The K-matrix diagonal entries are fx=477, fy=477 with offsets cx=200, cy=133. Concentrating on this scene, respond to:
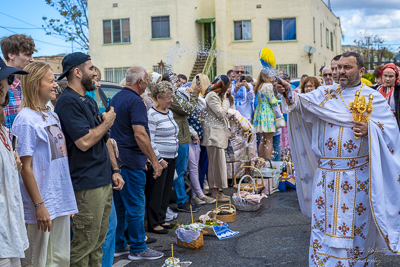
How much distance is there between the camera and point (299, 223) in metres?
6.50

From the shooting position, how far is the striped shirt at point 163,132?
605cm

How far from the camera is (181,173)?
7129 millimetres

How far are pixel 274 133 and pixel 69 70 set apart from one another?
728cm

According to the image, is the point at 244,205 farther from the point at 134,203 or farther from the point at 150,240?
the point at 134,203

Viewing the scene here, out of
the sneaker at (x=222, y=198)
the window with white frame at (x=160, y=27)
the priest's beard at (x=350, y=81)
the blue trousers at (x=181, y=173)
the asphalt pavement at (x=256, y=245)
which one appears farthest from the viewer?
the window with white frame at (x=160, y=27)

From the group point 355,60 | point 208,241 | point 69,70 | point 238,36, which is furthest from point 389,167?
point 238,36

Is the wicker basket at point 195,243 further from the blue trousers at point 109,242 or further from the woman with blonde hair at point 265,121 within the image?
the woman with blonde hair at point 265,121

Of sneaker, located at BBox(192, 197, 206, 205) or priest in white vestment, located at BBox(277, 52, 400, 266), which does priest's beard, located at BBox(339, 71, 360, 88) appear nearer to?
priest in white vestment, located at BBox(277, 52, 400, 266)

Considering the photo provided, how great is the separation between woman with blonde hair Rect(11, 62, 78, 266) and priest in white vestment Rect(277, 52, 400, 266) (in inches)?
81.0

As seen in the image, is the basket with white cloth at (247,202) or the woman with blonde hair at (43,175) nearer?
the woman with blonde hair at (43,175)

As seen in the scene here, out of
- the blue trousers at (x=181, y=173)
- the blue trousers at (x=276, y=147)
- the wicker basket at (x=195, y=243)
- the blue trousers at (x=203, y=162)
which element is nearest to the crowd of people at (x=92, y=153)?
the wicker basket at (x=195, y=243)

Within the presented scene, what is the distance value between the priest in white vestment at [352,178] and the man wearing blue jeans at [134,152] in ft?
5.13

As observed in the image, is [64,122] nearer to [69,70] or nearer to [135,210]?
[69,70]

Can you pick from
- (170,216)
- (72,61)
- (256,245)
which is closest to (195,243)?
(256,245)
